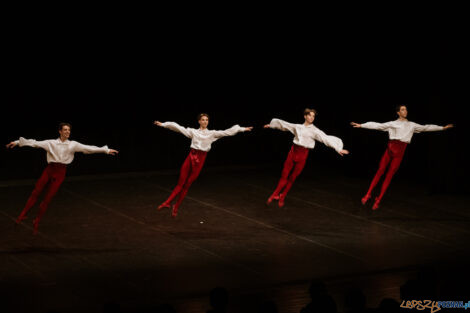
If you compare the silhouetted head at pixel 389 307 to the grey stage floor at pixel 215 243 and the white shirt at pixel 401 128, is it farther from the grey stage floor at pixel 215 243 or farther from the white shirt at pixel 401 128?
the white shirt at pixel 401 128

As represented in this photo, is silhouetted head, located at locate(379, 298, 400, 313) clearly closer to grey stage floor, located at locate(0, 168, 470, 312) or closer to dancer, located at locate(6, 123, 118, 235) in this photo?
grey stage floor, located at locate(0, 168, 470, 312)

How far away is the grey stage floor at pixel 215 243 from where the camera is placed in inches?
275

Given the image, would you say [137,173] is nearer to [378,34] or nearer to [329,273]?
[378,34]

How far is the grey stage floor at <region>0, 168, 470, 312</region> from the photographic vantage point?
6.97 metres

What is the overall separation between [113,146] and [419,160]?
15.4 feet

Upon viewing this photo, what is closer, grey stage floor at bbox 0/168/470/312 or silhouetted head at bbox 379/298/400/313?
silhouetted head at bbox 379/298/400/313

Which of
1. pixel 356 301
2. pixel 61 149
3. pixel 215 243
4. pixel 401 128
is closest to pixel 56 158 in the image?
pixel 61 149

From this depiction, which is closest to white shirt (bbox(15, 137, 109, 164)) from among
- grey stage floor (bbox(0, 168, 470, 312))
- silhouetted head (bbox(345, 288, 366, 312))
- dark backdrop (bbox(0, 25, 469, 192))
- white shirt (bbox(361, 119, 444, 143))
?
grey stage floor (bbox(0, 168, 470, 312))

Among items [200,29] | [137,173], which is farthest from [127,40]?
[137,173]

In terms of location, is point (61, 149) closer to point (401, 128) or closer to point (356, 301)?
point (401, 128)

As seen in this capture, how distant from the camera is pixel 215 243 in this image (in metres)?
8.58

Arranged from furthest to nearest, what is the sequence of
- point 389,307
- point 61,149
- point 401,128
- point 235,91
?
point 235,91 < point 401,128 < point 61,149 < point 389,307

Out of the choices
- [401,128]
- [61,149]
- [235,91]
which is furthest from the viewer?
[235,91]

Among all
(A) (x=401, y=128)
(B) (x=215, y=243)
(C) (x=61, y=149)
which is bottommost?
(B) (x=215, y=243)
